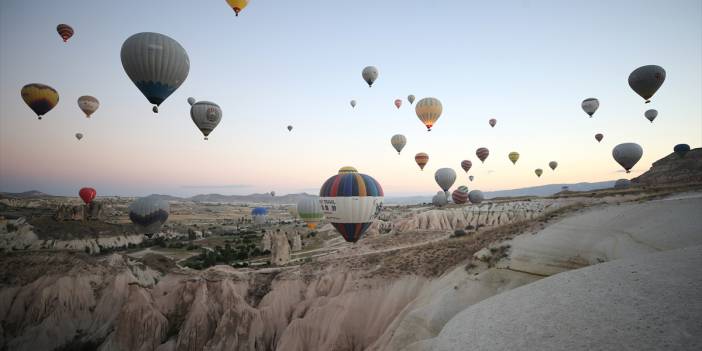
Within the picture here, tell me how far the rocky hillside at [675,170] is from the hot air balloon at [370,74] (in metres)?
76.3

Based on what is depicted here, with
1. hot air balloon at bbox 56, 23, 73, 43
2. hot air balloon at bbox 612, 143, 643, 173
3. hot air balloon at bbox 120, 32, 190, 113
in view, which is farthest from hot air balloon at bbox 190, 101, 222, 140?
hot air balloon at bbox 612, 143, 643, 173

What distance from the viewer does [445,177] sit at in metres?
68.8

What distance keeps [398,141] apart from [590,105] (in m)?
31.6

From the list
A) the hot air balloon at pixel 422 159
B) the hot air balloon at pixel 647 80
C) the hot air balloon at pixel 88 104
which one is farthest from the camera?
the hot air balloon at pixel 422 159

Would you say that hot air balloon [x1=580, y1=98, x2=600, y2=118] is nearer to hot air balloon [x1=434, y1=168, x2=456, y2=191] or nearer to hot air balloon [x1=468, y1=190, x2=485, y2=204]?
hot air balloon [x1=434, y1=168, x2=456, y2=191]

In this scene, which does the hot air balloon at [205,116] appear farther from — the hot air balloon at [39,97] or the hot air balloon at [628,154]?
the hot air balloon at [628,154]

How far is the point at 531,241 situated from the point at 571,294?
841cm

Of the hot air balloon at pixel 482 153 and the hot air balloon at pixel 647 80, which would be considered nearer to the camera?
the hot air balloon at pixel 647 80

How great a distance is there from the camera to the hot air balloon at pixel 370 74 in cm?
4981

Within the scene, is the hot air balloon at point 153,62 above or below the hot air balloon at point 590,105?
below

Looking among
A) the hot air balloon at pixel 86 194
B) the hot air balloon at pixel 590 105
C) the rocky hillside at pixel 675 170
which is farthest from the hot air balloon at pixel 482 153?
the hot air balloon at pixel 86 194

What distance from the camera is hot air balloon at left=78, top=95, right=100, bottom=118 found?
47.3 meters

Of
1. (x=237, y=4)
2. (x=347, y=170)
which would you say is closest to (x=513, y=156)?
(x=347, y=170)

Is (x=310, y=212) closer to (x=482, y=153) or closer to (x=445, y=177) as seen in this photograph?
(x=445, y=177)
